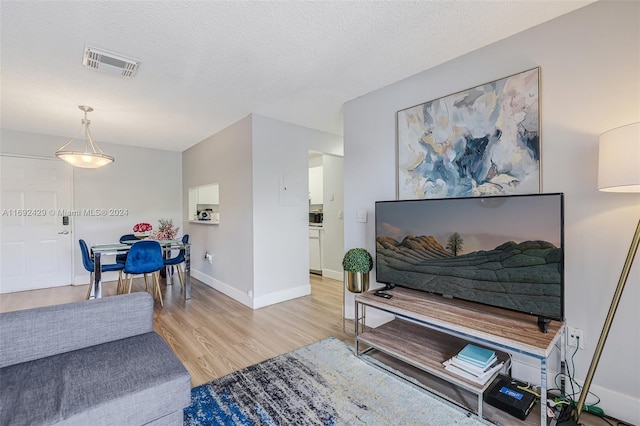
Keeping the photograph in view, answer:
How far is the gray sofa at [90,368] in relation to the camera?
1113mm

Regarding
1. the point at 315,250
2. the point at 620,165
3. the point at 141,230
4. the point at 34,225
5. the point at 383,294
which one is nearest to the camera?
the point at 620,165

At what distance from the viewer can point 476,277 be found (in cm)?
189

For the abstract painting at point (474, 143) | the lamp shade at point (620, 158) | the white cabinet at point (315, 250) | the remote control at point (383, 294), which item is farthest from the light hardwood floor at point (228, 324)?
the abstract painting at point (474, 143)

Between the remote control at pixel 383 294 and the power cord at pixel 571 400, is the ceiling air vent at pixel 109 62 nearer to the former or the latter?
the remote control at pixel 383 294

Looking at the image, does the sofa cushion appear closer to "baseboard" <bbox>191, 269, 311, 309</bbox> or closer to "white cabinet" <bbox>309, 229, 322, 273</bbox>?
"baseboard" <bbox>191, 269, 311, 309</bbox>

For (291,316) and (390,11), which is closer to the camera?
(390,11)

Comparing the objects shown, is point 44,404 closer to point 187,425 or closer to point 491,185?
point 187,425

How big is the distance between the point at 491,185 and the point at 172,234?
4117 millimetres

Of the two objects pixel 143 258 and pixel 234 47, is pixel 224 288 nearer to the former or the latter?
pixel 143 258

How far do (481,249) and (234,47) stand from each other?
2249 millimetres

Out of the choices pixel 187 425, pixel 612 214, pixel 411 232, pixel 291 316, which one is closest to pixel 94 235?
pixel 291 316

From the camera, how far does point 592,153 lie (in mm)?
1682

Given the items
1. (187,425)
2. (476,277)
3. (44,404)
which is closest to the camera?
(44,404)

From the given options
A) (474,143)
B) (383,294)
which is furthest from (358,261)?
(474,143)
